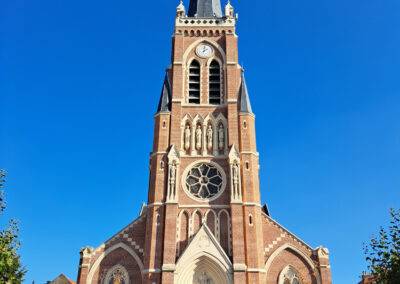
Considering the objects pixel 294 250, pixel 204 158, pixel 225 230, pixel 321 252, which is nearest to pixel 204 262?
pixel 225 230

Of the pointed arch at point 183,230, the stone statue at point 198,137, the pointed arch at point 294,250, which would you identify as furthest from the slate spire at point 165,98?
the pointed arch at point 294,250

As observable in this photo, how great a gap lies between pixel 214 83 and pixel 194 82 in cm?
169

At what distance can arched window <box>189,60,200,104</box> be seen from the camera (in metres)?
34.3

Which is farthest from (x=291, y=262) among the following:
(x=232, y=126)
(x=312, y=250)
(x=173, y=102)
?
(x=173, y=102)

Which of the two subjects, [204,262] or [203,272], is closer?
[204,262]

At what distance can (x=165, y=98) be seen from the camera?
33.8 m

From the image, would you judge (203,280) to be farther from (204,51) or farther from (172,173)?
(204,51)

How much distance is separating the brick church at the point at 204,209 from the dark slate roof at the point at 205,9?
5407mm

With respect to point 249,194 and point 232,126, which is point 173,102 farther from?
point 249,194

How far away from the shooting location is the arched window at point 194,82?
112 feet

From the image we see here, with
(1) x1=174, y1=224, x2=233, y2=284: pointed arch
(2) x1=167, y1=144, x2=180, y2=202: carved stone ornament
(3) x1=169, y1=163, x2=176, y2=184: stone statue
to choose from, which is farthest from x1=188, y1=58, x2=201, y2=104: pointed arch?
(1) x1=174, y1=224, x2=233, y2=284: pointed arch

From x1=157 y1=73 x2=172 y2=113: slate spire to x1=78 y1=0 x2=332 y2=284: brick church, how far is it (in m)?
0.09

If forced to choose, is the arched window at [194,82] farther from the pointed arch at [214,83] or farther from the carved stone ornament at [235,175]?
→ the carved stone ornament at [235,175]

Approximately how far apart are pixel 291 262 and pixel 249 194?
5433mm
